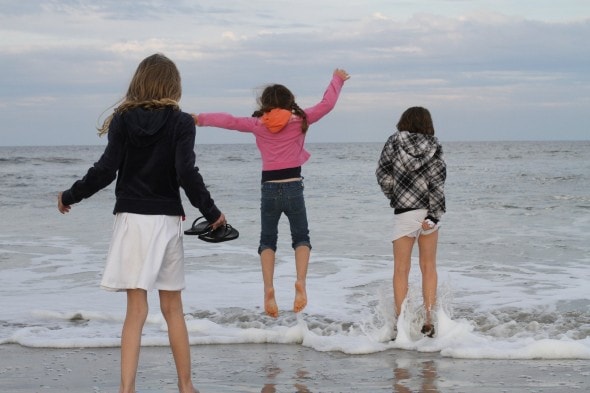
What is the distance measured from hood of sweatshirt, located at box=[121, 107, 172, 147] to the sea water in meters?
2.69

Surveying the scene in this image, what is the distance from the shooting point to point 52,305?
28.1 ft

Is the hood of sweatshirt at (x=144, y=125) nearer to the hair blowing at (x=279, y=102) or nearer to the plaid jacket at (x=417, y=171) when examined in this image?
the hair blowing at (x=279, y=102)

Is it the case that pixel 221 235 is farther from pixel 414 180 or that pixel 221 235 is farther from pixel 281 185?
pixel 414 180

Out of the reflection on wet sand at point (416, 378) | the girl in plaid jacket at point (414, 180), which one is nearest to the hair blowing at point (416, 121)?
the girl in plaid jacket at point (414, 180)

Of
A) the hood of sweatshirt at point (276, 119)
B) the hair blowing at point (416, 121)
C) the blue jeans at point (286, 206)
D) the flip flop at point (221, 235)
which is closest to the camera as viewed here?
the flip flop at point (221, 235)

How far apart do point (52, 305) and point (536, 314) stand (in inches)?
185

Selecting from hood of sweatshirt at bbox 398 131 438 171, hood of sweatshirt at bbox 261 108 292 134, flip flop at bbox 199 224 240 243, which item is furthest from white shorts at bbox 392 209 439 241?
flip flop at bbox 199 224 240 243

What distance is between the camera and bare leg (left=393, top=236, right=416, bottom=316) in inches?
265

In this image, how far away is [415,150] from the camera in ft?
21.3

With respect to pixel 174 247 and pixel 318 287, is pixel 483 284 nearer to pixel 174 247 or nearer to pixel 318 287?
pixel 318 287

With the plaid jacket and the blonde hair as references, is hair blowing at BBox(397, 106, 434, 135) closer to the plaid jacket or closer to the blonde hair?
the plaid jacket

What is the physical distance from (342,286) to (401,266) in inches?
113

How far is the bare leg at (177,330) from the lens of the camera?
14.7 feet

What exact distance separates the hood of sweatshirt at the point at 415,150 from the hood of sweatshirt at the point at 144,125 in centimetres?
271
